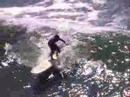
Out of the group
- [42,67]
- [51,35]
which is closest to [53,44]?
[42,67]

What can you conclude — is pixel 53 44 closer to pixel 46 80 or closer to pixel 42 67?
pixel 42 67

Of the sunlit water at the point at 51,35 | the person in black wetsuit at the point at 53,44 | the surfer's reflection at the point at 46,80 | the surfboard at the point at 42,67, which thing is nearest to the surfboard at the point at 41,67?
the surfboard at the point at 42,67

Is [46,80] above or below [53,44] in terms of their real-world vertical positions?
below

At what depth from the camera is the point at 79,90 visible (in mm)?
22719

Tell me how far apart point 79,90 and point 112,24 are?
14983 millimetres

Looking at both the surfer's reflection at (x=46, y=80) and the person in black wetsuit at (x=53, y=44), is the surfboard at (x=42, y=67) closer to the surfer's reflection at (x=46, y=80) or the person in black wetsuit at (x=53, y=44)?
the surfer's reflection at (x=46, y=80)

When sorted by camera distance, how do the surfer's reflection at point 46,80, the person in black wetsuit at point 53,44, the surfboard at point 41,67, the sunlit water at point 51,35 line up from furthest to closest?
the person in black wetsuit at point 53,44, the surfboard at point 41,67, the surfer's reflection at point 46,80, the sunlit water at point 51,35

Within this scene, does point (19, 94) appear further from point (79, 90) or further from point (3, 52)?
point (3, 52)

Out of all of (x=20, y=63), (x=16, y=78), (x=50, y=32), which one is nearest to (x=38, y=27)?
(x=50, y=32)

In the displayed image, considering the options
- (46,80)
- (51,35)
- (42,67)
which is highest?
(42,67)

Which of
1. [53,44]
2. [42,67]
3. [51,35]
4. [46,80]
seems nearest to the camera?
[46,80]

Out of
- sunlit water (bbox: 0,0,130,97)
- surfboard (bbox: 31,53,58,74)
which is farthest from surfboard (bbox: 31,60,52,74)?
sunlit water (bbox: 0,0,130,97)

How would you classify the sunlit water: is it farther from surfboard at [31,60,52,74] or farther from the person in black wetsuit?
the person in black wetsuit

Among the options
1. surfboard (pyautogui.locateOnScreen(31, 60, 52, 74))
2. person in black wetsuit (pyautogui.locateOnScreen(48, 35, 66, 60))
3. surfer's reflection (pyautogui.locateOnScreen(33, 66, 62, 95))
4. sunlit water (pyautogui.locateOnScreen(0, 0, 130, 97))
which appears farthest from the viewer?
person in black wetsuit (pyautogui.locateOnScreen(48, 35, 66, 60))
